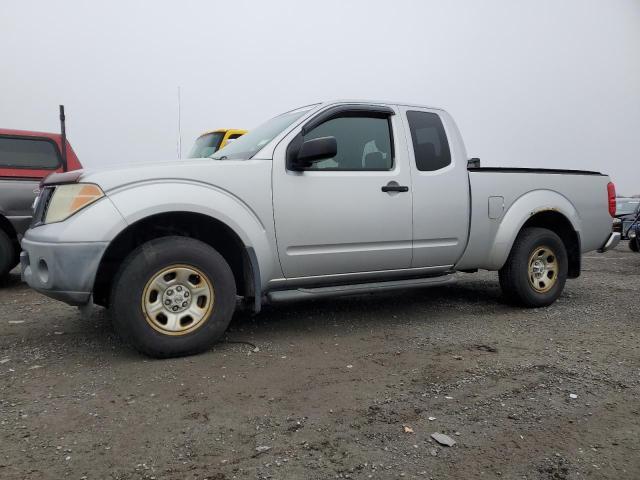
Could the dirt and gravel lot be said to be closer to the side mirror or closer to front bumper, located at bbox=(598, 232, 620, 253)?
front bumper, located at bbox=(598, 232, 620, 253)

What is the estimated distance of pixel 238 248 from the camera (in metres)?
3.73

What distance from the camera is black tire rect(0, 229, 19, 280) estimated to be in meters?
5.92

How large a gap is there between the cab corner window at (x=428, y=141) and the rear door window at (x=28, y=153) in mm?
5391

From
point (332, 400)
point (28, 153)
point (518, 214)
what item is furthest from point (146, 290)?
point (28, 153)

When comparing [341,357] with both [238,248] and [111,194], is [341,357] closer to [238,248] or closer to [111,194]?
[238,248]

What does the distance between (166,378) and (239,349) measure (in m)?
0.67

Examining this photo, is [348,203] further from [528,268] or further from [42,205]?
[42,205]

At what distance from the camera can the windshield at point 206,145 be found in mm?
9086

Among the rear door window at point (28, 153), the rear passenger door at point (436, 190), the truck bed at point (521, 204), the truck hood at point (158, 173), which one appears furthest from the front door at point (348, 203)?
the rear door window at point (28, 153)

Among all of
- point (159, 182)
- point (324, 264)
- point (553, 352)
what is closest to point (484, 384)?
point (553, 352)

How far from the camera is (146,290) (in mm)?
3189

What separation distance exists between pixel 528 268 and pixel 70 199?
12.9ft

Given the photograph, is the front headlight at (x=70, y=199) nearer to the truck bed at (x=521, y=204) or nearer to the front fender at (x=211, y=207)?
the front fender at (x=211, y=207)

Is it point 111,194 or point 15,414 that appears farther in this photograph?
point 111,194
